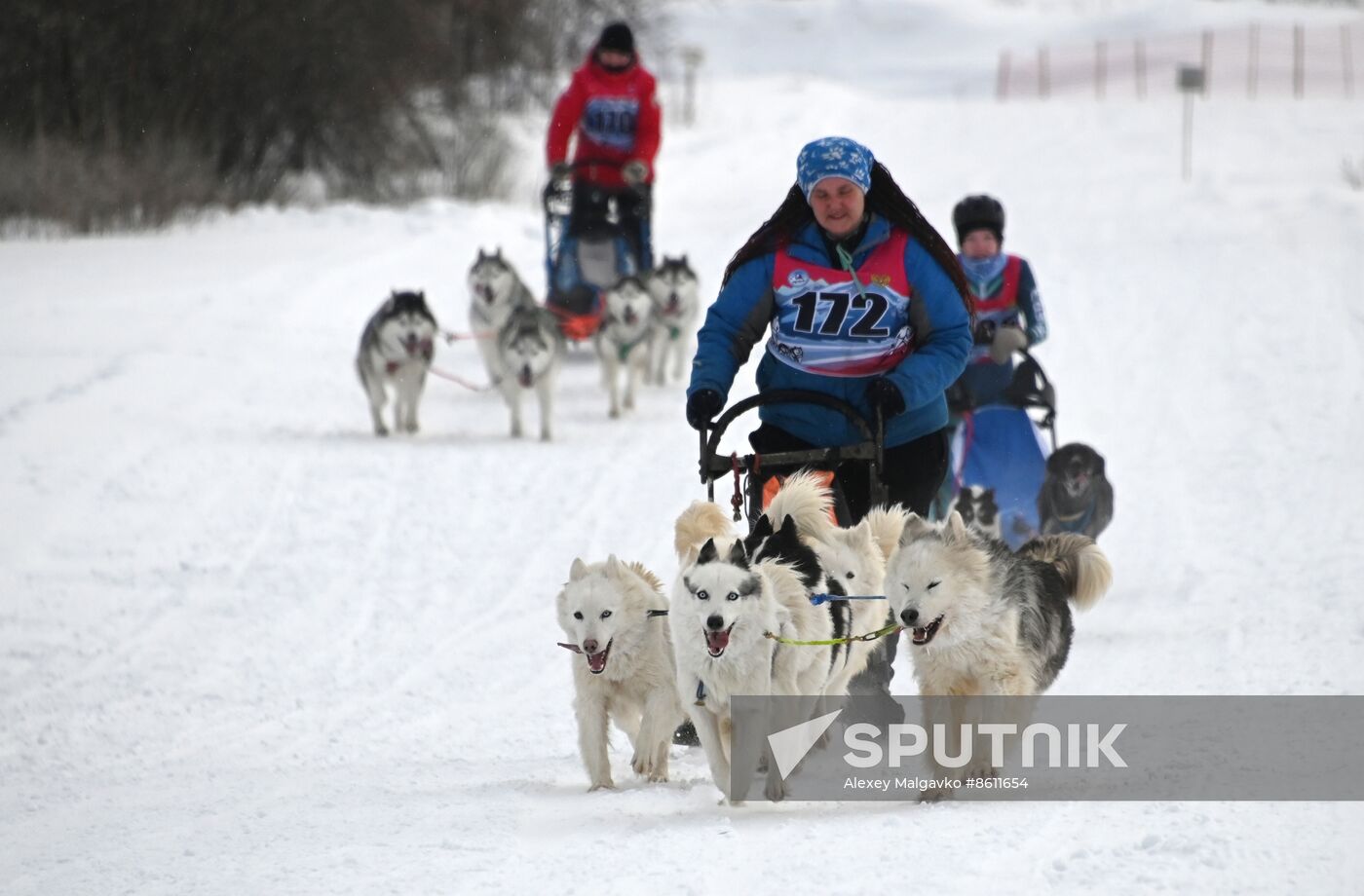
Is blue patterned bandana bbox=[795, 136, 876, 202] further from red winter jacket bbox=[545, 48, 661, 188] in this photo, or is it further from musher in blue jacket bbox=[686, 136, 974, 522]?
red winter jacket bbox=[545, 48, 661, 188]

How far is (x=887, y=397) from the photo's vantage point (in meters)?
4.68

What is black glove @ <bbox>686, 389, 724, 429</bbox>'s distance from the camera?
4.80 meters

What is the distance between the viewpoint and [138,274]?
1520 cm

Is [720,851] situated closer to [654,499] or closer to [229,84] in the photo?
[654,499]

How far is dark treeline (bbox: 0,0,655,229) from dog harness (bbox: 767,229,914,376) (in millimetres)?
14061

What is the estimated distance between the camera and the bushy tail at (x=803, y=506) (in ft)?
15.4

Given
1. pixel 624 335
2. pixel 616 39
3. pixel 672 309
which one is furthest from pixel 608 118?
pixel 624 335

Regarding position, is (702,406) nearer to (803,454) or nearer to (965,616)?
(803,454)

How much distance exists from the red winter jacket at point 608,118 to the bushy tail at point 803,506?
8.32m

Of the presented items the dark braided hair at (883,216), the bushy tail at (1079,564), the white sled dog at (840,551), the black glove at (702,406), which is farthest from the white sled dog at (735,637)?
the dark braided hair at (883,216)

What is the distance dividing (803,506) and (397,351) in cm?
666

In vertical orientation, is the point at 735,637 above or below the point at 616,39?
below

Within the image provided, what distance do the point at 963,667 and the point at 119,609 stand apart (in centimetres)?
479

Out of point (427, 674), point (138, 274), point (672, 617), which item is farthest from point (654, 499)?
point (138, 274)
